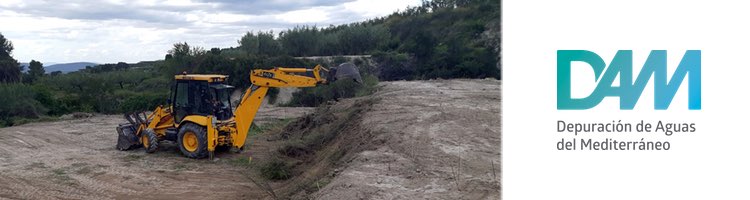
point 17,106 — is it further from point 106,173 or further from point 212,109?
point 106,173

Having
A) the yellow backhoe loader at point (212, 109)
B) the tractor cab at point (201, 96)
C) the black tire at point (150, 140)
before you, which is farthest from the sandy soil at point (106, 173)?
the tractor cab at point (201, 96)

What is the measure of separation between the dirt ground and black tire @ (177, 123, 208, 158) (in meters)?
0.25

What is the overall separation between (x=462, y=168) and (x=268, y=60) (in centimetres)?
2784

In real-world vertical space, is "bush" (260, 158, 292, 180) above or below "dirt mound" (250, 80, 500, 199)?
below

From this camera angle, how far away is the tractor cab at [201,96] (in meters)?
16.2

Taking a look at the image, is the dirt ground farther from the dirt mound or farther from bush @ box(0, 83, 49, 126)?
bush @ box(0, 83, 49, 126)

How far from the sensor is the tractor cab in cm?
1617

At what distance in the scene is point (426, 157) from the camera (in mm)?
11000

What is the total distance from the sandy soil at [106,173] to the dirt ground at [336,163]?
20 millimetres

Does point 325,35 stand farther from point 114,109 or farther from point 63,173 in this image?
point 63,173

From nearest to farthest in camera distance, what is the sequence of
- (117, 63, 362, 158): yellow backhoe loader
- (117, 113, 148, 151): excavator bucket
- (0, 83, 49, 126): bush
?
(117, 63, 362, 158): yellow backhoe loader → (117, 113, 148, 151): excavator bucket → (0, 83, 49, 126): bush
